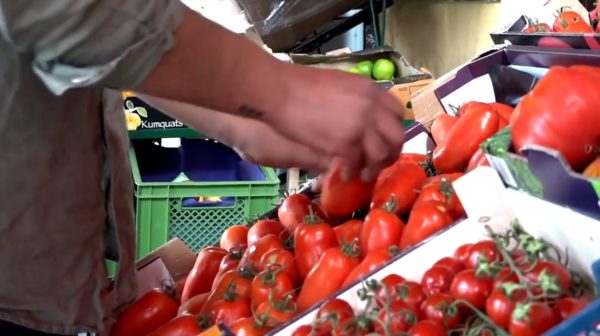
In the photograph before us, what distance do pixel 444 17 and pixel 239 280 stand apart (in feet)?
10.5

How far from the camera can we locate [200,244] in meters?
2.37

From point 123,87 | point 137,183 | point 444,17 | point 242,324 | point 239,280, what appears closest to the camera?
point 123,87

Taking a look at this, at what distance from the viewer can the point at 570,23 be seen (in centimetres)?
169

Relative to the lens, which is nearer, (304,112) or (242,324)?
(304,112)

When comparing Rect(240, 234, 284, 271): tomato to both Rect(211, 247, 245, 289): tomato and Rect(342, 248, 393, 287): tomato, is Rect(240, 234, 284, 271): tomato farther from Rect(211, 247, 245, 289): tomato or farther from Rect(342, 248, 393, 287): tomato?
Rect(342, 248, 393, 287): tomato

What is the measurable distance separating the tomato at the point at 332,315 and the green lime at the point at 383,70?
96.1 inches

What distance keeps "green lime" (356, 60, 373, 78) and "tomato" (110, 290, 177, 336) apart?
228 centimetres

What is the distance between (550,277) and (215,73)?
0.42m

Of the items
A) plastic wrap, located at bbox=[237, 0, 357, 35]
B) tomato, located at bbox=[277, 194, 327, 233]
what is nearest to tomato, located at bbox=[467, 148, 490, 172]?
tomato, located at bbox=[277, 194, 327, 233]

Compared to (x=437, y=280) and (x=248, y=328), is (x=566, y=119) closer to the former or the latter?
(x=437, y=280)

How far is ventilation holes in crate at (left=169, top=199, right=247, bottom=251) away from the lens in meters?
2.36

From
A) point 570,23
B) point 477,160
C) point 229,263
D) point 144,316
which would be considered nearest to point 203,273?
point 229,263

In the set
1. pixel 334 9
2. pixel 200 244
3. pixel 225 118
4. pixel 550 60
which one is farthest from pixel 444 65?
A: pixel 225 118

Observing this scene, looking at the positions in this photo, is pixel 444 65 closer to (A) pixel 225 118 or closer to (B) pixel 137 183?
(B) pixel 137 183
